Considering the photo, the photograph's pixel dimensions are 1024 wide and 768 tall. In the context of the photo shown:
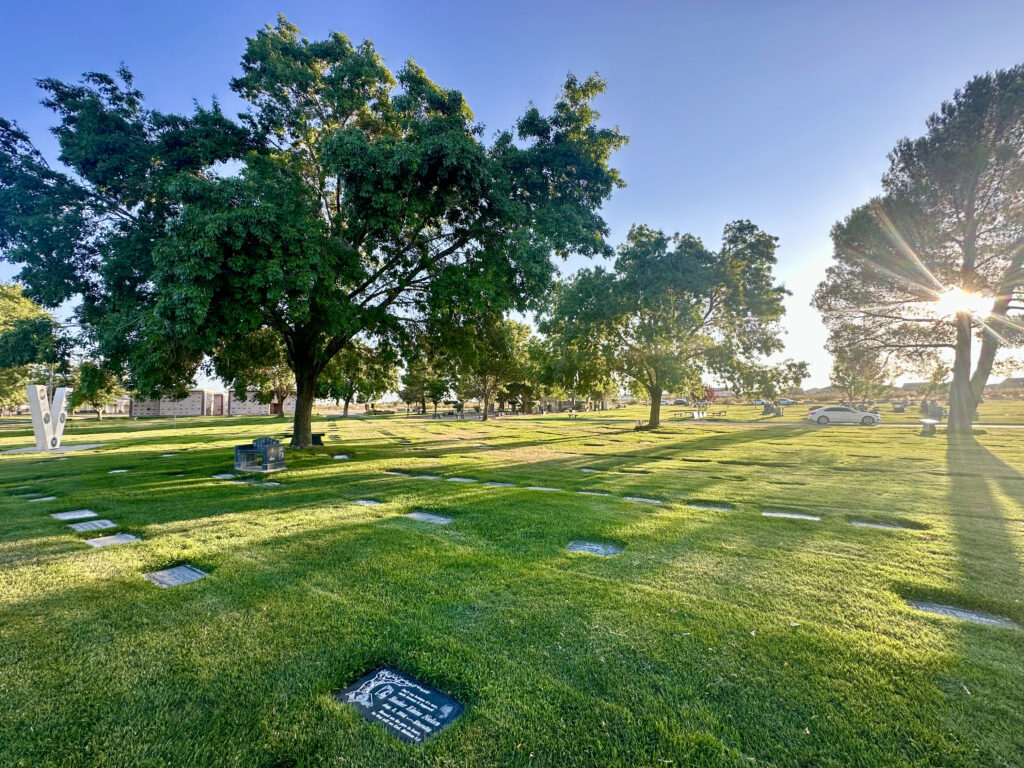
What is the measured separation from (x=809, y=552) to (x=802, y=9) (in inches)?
428

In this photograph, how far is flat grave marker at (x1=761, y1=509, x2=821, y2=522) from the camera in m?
4.96

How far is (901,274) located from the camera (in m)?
18.2

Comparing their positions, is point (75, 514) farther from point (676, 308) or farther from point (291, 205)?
point (676, 308)

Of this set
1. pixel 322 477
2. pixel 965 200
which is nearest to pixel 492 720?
pixel 322 477

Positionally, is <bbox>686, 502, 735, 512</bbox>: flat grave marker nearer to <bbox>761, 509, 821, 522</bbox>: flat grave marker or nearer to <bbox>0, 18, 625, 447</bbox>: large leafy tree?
<bbox>761, 509, 821, 522</bbox>: flat grave marker

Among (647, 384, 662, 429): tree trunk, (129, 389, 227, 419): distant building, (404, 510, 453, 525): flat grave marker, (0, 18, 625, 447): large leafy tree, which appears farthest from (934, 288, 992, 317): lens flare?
(129, 389, 227, 419): distant building

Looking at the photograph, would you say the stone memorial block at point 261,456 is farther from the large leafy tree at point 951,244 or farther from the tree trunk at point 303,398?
the large leafy tree at point 951,244

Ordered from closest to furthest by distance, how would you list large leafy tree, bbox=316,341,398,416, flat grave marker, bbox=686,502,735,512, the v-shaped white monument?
flat grave marker, bbox=686,502,735,512 → the v-shaped white monument → large leafy tree, bbox=316,341,398,416

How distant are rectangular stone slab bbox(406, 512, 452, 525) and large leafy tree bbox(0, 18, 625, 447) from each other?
468cm

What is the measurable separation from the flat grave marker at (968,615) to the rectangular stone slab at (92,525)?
24.9 ft

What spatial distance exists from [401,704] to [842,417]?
33862 mm

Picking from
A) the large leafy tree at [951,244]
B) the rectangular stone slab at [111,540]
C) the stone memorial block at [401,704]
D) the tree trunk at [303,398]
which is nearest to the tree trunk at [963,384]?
the large leafy tree at [951,244]

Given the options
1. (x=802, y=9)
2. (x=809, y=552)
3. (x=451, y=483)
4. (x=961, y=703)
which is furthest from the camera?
(x=802, y=9)

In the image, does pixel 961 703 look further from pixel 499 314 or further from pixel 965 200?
pixel 965 200
